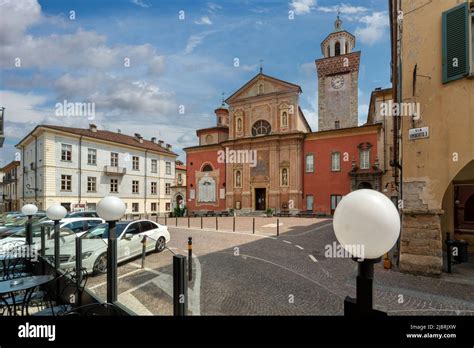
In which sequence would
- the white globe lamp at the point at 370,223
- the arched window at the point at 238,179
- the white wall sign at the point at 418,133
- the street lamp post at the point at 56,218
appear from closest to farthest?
the white globe lamp at the point at 370,223 → the street lamp post at the point at 56,218 → the white wall sign at the point at 418,133 → the arched window at the point at 238,179

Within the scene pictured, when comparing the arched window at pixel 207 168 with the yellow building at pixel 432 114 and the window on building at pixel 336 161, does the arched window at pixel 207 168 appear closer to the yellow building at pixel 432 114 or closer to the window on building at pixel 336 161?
the window on building at pixel 336 161

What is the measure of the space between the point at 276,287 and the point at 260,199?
2390cm

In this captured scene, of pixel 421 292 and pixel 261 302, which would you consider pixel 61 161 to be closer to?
pixel 261 302

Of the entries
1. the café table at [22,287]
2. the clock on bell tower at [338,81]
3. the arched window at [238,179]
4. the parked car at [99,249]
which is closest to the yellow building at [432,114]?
the parked car at [99,249]

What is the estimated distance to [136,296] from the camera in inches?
177

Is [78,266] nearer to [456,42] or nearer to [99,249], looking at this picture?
[99,249]

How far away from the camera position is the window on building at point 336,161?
84.9 feet

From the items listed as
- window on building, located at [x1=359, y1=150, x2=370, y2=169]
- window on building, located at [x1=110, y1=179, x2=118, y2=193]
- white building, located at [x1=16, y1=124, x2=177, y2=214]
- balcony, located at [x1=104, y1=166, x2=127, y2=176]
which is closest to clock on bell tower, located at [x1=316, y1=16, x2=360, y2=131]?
window on building, located at [x1=359, y1=150, x2=370, y2=169]

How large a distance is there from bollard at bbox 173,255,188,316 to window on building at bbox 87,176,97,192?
33649 millimetres

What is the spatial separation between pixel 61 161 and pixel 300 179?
27749 millimetres

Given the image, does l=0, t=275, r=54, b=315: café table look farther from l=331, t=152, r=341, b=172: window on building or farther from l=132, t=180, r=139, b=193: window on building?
l=132, t=180, r=139, b=193: window on building

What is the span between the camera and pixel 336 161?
26.0 metres

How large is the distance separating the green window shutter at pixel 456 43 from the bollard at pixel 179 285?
825cm

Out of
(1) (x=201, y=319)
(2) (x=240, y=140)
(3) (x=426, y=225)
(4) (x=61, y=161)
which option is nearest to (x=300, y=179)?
(2) (x=240, y=140)
